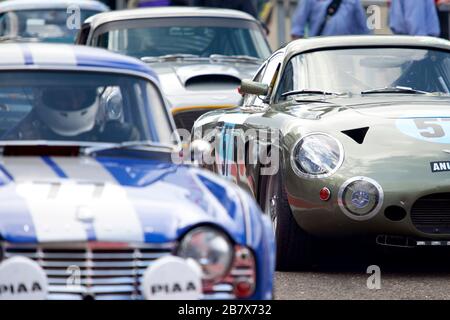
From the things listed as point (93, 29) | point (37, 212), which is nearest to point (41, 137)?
point (37, 212)

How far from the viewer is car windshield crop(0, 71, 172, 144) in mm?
6340

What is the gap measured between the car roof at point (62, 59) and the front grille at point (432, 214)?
177 centimetres

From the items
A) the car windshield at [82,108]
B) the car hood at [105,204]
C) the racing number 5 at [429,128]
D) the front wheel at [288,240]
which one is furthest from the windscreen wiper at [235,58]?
the car hood at [105,204]

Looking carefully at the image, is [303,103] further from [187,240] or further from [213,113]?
[187,240]

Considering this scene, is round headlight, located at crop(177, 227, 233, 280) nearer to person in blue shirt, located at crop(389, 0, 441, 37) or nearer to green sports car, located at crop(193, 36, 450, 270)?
green sports car, located at crop(193, 36, 450, 270)

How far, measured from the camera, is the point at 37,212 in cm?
518

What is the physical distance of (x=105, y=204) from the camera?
208 inches

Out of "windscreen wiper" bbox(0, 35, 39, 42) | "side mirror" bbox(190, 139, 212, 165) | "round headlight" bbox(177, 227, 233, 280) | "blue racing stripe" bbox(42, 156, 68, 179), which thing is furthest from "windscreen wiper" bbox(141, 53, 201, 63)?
"round headlight" bbox(177, 227, 233, 280)

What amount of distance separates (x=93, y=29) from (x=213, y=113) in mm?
3791

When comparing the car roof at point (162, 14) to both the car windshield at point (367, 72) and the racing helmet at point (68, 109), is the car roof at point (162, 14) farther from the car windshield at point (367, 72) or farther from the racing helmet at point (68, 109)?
the racing helmet at point (68, 109)

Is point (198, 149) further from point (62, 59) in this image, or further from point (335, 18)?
point (335, 18)

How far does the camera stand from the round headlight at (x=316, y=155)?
7.79 meters

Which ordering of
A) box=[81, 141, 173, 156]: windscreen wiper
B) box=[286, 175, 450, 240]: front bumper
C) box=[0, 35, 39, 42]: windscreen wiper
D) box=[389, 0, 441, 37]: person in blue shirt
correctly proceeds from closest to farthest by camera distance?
box=[81, 141, 173, 156]: windscreen wiper, box=[286, 175, 450, 240]: front bumper, box=[389, 0, 441, 37]: person in blue shirt, box=[0, 35, 39, 42]: windscreen wiper

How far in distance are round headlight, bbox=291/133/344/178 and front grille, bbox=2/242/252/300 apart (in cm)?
272
